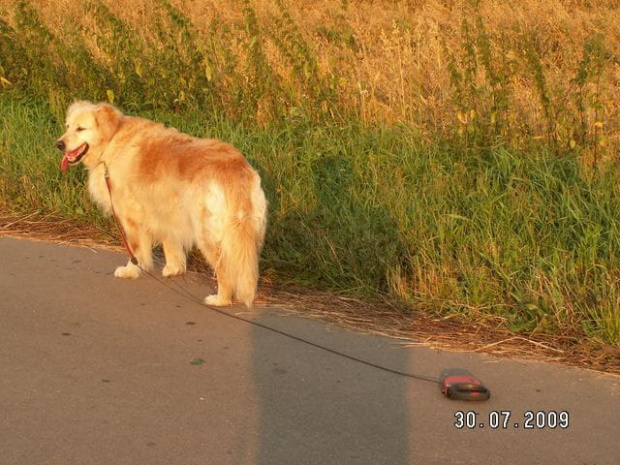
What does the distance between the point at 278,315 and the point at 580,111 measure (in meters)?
3.00

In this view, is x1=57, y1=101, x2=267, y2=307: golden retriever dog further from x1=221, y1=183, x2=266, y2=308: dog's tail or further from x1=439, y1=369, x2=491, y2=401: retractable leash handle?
x1=439, y1=369, x2=491, y2=401: retractable leash handle

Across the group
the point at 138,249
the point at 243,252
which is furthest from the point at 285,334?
the point at 138,249

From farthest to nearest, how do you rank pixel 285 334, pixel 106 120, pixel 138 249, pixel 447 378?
pixel 106 120 < pixel 138 249 < pixel 285 334 < pixel 447 378

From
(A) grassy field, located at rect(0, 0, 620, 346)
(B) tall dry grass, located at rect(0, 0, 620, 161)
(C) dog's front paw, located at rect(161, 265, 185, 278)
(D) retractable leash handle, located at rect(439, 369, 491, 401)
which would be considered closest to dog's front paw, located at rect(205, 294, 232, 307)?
(A) grassy field, located at rect(0, 0, 620, 346)

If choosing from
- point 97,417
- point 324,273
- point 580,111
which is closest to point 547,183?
point 580,111

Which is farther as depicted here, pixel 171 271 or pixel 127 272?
pixel 171 271

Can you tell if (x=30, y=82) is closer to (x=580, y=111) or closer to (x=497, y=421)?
(x=580, y=111)

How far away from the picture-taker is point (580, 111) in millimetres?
6773

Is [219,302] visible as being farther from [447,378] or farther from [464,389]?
[464,389]

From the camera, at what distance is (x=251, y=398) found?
13.4ft

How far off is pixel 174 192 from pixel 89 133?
3.44 ft

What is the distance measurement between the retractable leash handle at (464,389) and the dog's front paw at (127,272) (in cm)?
270

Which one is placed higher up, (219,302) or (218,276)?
(218,276)

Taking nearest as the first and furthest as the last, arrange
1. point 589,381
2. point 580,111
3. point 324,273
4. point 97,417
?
point 97,417, point 589,381, point 324,273, point 580,111
